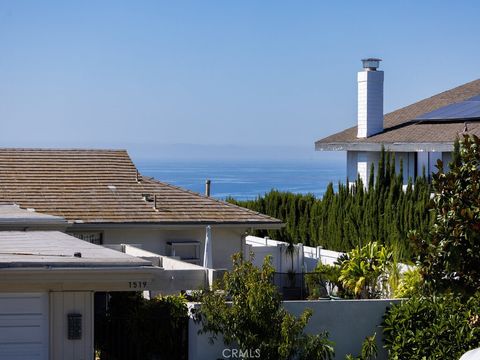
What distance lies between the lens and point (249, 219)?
29.8m

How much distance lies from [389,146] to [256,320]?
17.3 m

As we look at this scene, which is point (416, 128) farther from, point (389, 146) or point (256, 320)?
point (256, 320)

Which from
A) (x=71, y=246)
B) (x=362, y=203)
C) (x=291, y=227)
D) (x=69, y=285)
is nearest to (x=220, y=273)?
(x=71, y=246)

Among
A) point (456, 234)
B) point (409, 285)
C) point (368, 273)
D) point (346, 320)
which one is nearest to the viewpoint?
point (456, 234)

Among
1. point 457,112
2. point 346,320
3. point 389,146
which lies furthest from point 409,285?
point 457,112

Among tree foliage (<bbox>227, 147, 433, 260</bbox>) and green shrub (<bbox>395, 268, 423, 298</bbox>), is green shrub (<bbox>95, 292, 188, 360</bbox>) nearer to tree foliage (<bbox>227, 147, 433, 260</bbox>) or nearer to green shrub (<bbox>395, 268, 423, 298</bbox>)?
green shrub (<bbox>395, 268, 423, 298</bbox>)

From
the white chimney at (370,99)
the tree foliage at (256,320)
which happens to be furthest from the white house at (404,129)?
the tree foliage at (256,320)

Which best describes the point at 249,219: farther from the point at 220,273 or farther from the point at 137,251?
the point at 220,273

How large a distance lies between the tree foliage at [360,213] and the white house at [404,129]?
2.69 feet

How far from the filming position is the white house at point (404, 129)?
3300 cm

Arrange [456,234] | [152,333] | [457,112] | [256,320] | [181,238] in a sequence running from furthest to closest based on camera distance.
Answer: [457,112], [181,238], [152,333], [256,320], [456,234]

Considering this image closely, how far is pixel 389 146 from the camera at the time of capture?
112ft

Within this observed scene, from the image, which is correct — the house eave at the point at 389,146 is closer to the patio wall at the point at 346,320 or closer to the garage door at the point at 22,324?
the patio wall at the point at 346,320

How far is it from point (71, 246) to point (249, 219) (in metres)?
11.7
